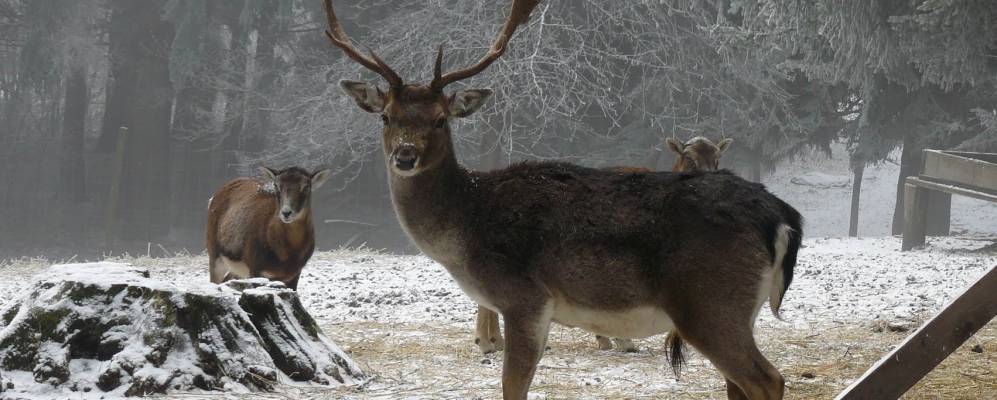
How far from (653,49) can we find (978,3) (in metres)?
9.30

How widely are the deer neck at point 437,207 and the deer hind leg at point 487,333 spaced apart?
2708mm

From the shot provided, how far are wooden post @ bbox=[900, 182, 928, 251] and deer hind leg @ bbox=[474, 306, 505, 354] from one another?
9.91 meters

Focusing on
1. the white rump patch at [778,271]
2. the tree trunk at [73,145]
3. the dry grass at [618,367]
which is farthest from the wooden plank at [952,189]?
the tree trunk at [73,145]

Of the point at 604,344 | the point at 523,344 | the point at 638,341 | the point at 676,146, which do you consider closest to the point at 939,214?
the point at 676,146

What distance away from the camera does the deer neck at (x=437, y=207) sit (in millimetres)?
5336

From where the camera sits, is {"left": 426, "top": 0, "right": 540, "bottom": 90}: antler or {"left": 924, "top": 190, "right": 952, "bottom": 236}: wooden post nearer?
{"left": 426, "top": 0, "right": 540, "bottom": 90}: antler

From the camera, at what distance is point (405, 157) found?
5.32 metres

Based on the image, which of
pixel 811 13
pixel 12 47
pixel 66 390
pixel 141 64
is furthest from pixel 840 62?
pixel 12 47

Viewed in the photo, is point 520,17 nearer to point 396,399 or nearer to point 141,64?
point 396,399

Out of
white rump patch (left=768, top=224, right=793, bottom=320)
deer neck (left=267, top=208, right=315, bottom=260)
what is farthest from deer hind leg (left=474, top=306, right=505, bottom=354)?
white rump patch (left=768, top=224, right=793, bottom=320)

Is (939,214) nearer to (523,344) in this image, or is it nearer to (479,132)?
(479,132)

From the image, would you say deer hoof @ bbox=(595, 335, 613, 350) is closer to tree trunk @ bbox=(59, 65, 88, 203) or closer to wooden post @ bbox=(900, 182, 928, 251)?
wooden post @ bbox=(900, 182, 928, 251)

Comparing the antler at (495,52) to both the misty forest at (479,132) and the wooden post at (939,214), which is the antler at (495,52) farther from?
the wooden post at (939,214)

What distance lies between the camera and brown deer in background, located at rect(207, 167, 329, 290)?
977 cm
